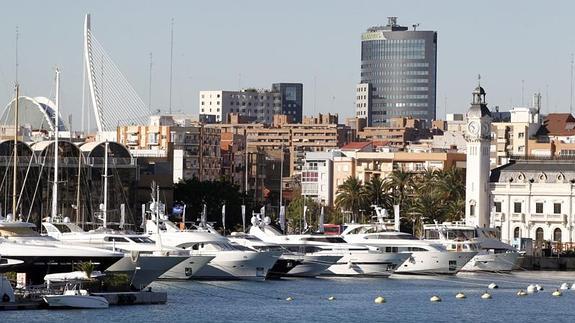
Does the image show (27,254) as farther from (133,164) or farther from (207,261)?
(133,164)

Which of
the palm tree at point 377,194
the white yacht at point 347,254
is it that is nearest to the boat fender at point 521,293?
the white yacht at point 347,254

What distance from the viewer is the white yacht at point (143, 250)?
10656 centimetres

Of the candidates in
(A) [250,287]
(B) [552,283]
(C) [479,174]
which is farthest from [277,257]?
(C) [479,174]

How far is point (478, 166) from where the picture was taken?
183 metres

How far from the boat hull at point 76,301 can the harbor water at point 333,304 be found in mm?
536

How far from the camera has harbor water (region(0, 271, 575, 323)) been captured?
308ft

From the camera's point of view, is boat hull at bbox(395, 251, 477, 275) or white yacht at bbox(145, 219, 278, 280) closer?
white yacht at bbox(145, 219, 278, 280)

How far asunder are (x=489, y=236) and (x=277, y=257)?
110 feet

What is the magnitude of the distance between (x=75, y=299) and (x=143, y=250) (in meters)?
21.8

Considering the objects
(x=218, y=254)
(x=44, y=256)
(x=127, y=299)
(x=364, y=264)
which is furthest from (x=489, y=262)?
(x=127, y=299)

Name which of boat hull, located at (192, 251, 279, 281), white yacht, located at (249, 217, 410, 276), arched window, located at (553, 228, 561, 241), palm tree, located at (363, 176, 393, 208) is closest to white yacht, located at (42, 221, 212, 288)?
boat hull, located at (192, 251, 279, 281)

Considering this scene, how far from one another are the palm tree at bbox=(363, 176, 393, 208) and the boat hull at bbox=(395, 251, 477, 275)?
45.1 metres

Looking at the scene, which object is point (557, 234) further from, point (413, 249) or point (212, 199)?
point (413, 249)

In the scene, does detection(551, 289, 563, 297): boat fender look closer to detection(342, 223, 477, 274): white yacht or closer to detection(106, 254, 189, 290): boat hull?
detection(342, 223, 477, 274): white yacht
